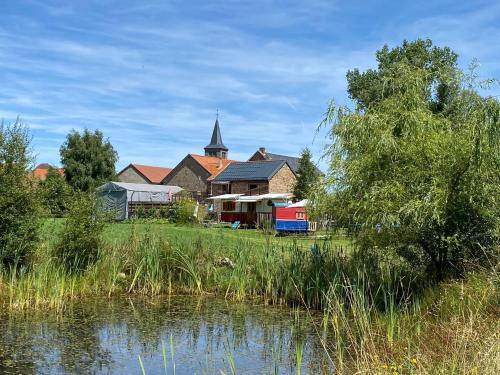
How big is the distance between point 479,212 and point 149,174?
56.4 meters

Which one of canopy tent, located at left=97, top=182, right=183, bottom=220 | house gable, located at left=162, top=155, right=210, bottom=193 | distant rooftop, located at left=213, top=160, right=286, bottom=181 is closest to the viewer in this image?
canopy tent, located at left=97, top=182, right=183, bottom=220

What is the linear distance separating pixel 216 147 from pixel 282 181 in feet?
127

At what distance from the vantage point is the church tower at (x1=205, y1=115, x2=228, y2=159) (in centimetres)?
7850

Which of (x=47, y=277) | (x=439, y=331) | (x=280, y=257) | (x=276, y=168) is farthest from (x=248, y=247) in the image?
(x=276, y=168)

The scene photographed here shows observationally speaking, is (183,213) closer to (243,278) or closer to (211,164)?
(243,278)

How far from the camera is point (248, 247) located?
1155cm

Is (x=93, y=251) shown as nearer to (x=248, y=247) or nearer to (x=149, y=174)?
(x=248, y=247)

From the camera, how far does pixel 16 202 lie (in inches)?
406

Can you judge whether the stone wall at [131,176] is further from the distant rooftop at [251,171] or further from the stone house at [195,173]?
the distant rooftop at [251,171]

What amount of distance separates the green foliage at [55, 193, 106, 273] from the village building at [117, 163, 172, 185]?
50.0m

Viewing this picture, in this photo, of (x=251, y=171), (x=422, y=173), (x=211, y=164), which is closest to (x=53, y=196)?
(x=422, y=173)

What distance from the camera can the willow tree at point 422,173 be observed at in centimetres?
797

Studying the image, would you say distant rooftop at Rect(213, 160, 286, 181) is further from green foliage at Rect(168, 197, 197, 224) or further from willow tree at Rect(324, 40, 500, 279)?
willow tree at Rect(324, 40, 500, 279)

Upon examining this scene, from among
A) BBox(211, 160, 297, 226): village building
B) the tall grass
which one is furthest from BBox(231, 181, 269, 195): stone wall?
the tall grass
